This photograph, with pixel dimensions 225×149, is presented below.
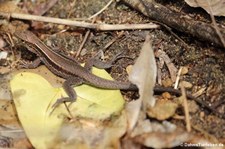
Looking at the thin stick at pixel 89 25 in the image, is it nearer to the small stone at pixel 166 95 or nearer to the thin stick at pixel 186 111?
the small stone at pixel 166 95

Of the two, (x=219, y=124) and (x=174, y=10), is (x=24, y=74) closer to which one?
(x=174, y=10)

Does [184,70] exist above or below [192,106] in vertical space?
above

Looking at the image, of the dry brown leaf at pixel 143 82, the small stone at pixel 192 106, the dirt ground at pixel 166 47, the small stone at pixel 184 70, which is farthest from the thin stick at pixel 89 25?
the small stone at pixel 192 106

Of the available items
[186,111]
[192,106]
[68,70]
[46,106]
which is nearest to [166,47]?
[192,106]

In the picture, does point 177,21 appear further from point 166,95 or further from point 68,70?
point 68,70

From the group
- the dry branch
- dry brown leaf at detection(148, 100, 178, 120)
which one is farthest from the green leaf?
the dry branch

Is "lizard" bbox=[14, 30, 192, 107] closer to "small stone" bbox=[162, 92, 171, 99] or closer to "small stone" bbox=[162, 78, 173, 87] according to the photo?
"small stone" bbox=[162, 92, 171, 99]

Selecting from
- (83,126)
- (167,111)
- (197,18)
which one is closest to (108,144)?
(83,126)
